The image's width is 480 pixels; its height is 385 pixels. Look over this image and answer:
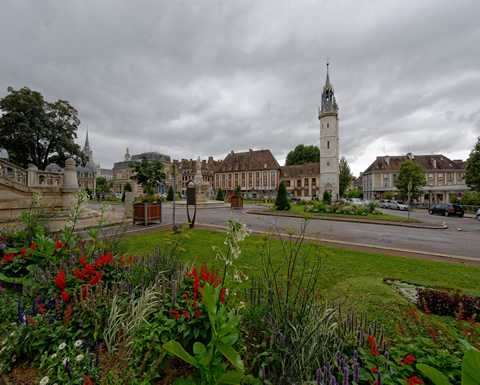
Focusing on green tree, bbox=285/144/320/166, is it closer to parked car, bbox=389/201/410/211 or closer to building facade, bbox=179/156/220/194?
building facade, bbox=179/156/220/194

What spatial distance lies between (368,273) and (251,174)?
224 feet

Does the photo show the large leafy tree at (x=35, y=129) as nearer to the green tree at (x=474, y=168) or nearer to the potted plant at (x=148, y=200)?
the potted plant at (x=148, y=200)

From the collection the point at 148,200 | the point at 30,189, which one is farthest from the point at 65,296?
the point at 30,189

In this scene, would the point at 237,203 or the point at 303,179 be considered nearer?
the point at 237,203

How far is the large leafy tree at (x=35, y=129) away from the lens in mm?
23672

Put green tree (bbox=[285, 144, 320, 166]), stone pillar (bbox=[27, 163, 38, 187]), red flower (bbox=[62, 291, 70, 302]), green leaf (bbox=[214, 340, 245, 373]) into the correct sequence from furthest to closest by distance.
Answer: green tree (bbox=[285, 144, 320, 166])
stone pillar (bbox=[27, 163, 38, 187])
red flower (bbox=[62, 291, 70, 302])
green leaf (bbox=[214, 340, 245, 373])

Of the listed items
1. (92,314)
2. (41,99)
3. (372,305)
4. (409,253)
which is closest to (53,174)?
(41,99)

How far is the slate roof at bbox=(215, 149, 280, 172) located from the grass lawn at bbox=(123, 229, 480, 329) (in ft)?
212

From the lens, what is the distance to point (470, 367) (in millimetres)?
1201

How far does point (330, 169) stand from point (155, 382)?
62283 mm

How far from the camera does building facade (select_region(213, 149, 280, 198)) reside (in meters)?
69.8

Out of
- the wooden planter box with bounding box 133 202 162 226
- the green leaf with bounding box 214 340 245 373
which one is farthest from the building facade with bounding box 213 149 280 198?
the green leaf with bounding box 214 340 245 373

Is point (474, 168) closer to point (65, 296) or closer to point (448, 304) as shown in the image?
point (448, 304)

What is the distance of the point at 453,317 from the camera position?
10.3ft
